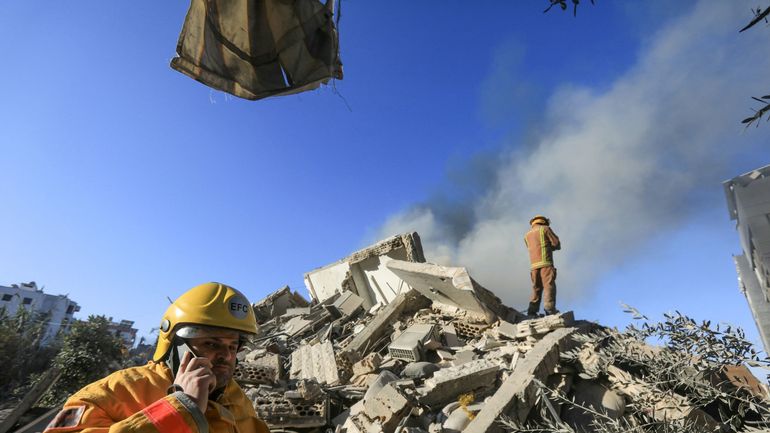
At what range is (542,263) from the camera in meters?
7.15

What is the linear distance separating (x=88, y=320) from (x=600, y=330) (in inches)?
923

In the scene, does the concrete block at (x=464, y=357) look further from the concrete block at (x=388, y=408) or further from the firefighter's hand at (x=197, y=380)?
the firefighter's hand at (x=197, y=380)

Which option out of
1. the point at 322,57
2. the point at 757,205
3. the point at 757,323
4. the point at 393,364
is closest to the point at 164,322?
the point at 322,57

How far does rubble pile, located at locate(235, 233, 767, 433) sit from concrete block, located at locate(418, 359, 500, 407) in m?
0.01

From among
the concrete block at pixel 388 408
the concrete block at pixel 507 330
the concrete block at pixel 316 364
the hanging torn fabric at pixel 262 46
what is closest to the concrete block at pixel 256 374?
the concrete block at pixel 316 364

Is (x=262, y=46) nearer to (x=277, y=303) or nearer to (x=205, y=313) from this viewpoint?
(x=205, y=313)

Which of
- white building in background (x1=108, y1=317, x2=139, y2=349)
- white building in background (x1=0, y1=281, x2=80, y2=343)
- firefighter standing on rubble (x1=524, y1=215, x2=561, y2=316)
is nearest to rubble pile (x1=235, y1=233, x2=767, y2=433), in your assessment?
firefighter standing on rubble (x1=524, y1=215, x2=561, y2=316)

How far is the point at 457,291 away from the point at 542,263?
1.89 meters

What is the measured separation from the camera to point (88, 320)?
19859 millimetres

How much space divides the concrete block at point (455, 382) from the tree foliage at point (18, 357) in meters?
25.4

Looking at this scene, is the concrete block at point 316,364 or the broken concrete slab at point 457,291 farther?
the broken concrete slab at point 457,291

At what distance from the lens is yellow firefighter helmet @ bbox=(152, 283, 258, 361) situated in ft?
6.25

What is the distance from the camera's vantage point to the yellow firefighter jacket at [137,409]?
129 centimetres

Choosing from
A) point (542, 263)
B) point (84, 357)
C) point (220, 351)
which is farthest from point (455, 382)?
point (84, 357)
